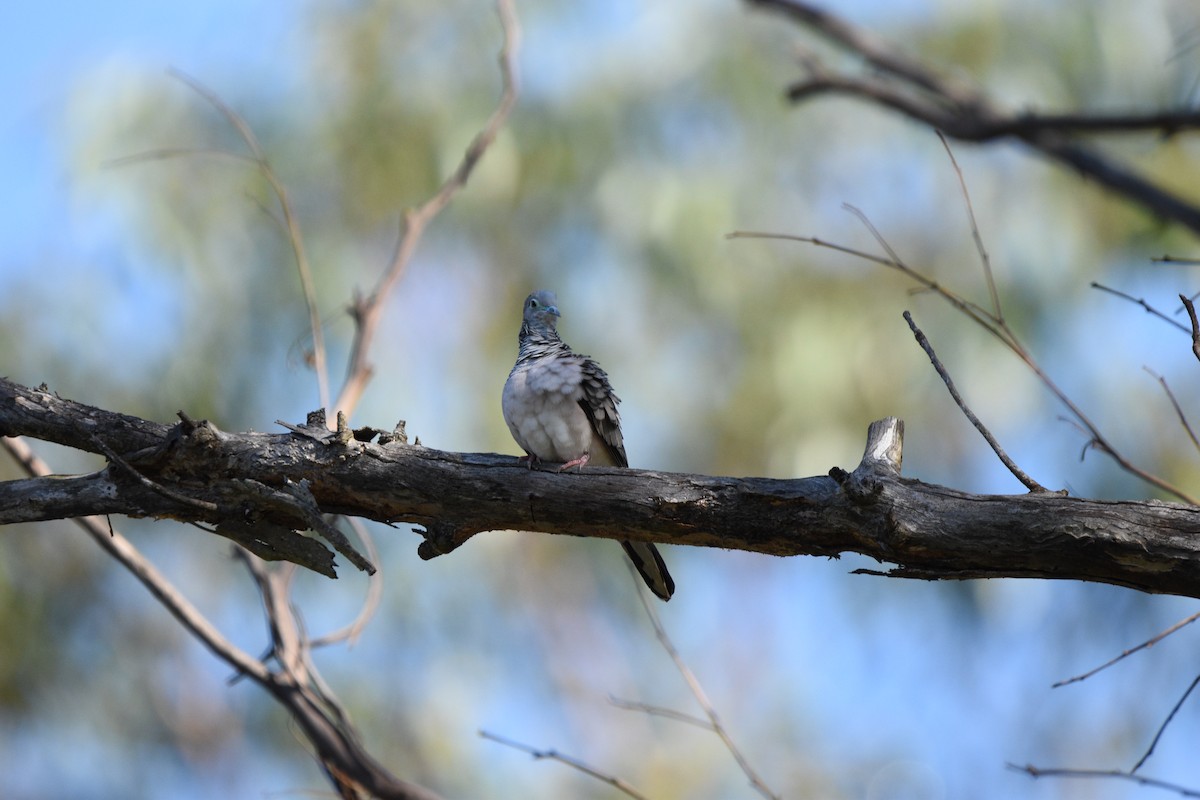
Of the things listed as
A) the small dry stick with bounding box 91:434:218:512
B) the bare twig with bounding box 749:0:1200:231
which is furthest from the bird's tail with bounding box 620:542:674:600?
the bare twig with bounding box 749:0:1200:231

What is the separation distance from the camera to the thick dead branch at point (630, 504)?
2951 mm

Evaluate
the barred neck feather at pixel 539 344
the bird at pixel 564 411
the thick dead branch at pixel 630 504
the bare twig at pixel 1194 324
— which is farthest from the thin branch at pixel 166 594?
the bare twig at pixel 1194 324

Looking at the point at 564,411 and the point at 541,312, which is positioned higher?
the point at 541,312

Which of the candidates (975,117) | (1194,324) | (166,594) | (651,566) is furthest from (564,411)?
(975,117)

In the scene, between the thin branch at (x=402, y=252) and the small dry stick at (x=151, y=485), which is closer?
the small dry stick at (x=151, y=485)

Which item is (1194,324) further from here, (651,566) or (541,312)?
(541,312)

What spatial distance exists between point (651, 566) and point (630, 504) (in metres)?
0.91

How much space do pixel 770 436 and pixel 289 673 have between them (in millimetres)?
7449

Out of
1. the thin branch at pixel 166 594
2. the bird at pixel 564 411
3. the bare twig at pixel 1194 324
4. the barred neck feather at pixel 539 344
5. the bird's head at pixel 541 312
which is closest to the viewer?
the bare twig at pixel 1194 324

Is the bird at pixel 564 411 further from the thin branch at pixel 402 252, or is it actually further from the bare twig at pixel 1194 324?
the bare twig at pixel 1194 324

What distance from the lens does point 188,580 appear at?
36.9 feet

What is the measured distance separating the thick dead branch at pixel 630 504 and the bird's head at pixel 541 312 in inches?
83.6

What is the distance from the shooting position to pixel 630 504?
11.0 feet

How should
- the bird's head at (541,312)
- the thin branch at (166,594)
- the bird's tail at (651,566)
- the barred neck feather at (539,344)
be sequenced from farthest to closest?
the bird's head at (541,312), the barred neck feather at (539,344), the thin branch at (166,594), the bird's tail at (651,566)
